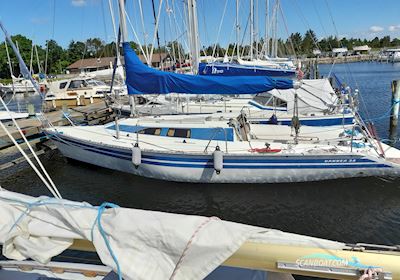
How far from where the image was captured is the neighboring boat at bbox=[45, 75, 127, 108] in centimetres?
2786

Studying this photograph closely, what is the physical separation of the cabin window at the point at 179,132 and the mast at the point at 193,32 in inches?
212

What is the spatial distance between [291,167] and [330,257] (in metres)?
8.06

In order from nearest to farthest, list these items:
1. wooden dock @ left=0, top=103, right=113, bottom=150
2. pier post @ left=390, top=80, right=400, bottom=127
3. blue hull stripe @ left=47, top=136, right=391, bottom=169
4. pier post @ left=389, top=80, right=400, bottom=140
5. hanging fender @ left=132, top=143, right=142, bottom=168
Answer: blue hull stripe @ left=47, top=136, right=391, bottom=169 → hanging fender @ left=132, top=143, right=142, bottom=168 → wooden dock @ left=0, top=103, right=113, bottom=150 → pier post @ left=389, top=80, right=400, bottom=140 → pier post @ left=390, top=80, right=400, bottom=127

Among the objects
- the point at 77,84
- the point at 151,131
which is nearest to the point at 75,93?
the point at 77,84

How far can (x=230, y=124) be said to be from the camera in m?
11.7

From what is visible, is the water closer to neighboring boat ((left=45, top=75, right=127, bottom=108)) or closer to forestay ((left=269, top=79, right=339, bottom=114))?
forestay ((left=269, top=79, right=339, bottom=114))

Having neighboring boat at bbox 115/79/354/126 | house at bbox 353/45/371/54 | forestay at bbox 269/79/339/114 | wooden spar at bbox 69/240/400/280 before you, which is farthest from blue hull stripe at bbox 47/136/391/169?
house at bbox 353/45/371/54

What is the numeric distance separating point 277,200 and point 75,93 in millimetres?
23042

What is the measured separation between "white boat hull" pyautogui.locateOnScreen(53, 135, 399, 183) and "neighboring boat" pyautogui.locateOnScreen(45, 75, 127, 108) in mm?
17323

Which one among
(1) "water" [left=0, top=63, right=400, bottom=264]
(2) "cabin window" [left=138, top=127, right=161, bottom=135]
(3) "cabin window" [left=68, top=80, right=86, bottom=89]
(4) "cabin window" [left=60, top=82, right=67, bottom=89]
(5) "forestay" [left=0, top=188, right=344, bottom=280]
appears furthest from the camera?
(3) "cabin window" [left=68, top=80, right=86, bottom=89]

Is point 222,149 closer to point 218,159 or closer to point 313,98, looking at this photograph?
point 218,159

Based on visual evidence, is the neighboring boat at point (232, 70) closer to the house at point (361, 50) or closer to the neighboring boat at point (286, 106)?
the neighboring boat at point (286, 106)

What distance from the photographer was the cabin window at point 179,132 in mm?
11594

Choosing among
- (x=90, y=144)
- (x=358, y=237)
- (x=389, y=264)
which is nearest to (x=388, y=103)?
(x=358, y=237)
